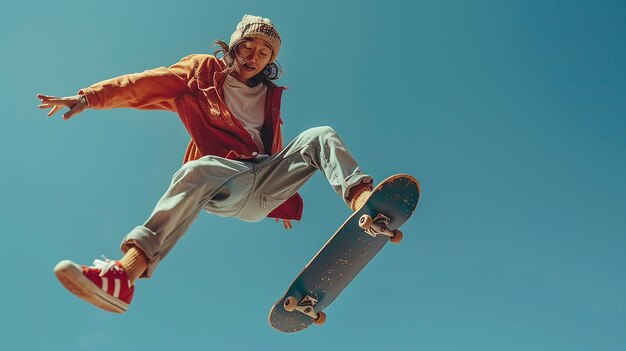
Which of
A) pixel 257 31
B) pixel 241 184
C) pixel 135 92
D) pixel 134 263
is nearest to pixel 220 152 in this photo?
pixel 241 184

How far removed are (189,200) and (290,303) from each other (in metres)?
1.14

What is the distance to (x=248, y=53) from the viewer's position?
545 cm

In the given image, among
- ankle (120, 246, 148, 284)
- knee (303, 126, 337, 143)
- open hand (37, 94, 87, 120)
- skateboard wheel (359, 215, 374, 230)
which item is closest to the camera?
ankle (120, 246, 148, 284)

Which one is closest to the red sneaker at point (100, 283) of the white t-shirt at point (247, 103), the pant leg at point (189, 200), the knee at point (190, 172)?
the pant leg at point (189, 200)

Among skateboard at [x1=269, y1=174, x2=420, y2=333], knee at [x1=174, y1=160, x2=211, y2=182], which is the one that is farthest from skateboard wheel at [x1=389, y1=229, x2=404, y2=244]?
knee at [x1=174, y1=160, x2=211, y2=182]

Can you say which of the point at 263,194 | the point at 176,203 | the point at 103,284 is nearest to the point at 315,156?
the point at 263,194

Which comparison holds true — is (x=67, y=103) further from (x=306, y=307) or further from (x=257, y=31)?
(x=306, y=307)

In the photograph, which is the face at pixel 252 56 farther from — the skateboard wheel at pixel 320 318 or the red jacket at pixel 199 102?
the skateboard wheel at pixel 320 318

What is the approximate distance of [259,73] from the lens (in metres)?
5.75

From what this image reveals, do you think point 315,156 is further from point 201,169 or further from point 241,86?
point 241,86

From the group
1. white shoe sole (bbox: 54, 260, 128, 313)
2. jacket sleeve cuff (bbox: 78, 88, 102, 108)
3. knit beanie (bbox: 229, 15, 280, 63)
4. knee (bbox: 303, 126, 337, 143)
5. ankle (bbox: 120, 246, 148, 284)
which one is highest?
knit beanie (bbox: 229, 15, 280, 63)

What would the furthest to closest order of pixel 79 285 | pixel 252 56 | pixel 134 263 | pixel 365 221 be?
pixel 252 56 → pixel 365 221 → pixel 134 263 → pixel 79 285

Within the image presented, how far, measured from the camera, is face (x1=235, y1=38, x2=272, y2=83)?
5410 mm

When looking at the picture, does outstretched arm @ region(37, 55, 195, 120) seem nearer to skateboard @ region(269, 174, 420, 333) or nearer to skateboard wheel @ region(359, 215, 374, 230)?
skateboard @ region(269, 174, 420, 333)
